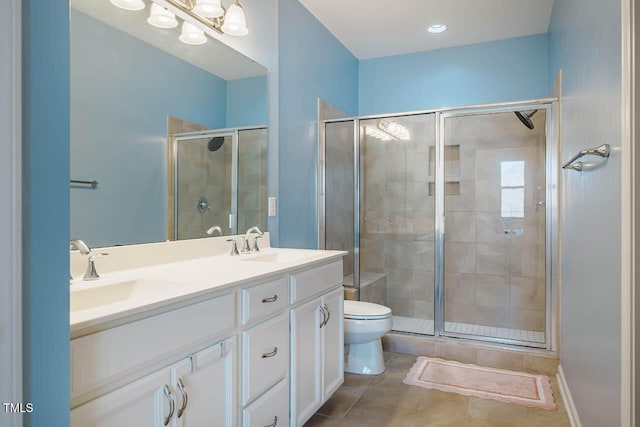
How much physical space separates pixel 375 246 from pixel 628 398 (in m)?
2.54

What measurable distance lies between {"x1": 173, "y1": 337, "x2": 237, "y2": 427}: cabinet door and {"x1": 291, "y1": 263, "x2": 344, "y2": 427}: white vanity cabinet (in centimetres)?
44

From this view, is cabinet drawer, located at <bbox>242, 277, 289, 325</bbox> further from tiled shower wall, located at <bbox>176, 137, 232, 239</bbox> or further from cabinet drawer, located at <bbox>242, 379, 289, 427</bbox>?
tiled shower wall, located at <bbox>176, 137, 232, 239</bbox>

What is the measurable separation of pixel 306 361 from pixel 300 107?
1.74m

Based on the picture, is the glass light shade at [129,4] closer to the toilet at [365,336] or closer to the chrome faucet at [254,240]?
the chrome faucet at [254,240]

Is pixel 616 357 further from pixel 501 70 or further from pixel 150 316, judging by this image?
pixel 501 70

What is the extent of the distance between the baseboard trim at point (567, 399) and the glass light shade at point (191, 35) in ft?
8.24

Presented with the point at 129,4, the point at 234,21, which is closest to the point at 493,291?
the point at 234,21

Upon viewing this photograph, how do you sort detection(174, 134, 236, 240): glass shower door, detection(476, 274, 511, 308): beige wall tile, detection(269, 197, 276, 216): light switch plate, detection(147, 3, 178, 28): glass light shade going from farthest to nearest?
1. detection(476, 274, 511, 308): beige wall tile
2. detection(269, 197, 276, 216): light switch plate
3. detection(174, 134, 236, 240): glass shower door
4. detection(147, 3, 178, 28): glass light shade

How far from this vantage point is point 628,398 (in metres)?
1.10

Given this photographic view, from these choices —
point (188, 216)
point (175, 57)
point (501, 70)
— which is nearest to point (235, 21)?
point (175, 57)

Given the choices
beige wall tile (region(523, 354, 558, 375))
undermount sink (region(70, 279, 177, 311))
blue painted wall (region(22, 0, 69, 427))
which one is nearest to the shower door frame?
beige wall tile (region(523, 354, 558, 375))

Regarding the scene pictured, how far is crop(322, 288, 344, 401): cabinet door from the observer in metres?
2.05

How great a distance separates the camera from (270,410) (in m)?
1.57

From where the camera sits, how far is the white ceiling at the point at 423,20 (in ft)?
9.52
